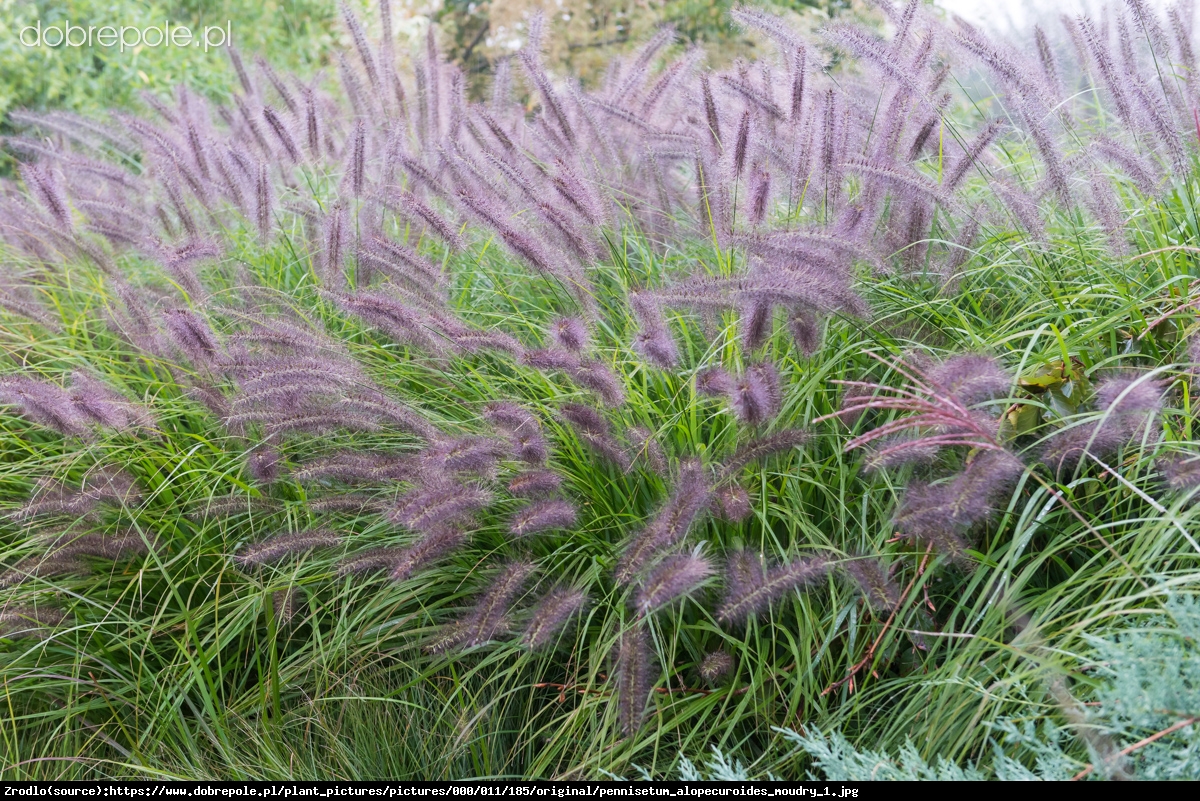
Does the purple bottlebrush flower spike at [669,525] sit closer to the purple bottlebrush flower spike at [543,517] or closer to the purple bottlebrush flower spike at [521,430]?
the purple bottlebrush flower spike at [543,517]

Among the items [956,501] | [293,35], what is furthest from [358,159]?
[293,35]

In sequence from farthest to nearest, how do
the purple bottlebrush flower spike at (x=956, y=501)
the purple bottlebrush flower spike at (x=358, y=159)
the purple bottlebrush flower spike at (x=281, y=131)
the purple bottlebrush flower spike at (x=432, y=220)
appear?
the purple bottlebrush flower spike at (x=281, y=131) < the purple bottlebrush flower spike at (x=358, y=159) < the purple bottlebrush flower spike at (x=432, y=220) < the purple bottlebrush flower spike at (x=956, y=501)

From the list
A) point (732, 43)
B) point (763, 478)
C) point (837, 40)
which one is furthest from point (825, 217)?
point (732, 43)

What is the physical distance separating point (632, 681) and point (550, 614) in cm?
23

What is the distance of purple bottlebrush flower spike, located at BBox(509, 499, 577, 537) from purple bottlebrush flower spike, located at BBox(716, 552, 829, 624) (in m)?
0.39

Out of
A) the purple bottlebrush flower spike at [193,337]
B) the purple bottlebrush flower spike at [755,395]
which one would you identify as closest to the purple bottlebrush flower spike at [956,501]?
the purple bottlebrush flower spike at [755,395]

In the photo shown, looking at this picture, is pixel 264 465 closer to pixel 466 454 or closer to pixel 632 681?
pixel 466 454

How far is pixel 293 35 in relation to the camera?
6.89 meters

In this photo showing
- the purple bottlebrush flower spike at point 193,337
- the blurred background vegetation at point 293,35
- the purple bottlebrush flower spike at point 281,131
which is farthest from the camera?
the blurred background vegetation at point 293,35

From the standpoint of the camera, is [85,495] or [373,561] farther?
[85,495]

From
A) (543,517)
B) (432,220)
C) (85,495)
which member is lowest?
(85,495)

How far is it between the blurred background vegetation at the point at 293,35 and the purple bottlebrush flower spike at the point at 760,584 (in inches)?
114

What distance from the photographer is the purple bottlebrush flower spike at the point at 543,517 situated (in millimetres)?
2250

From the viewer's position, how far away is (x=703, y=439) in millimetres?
2797
